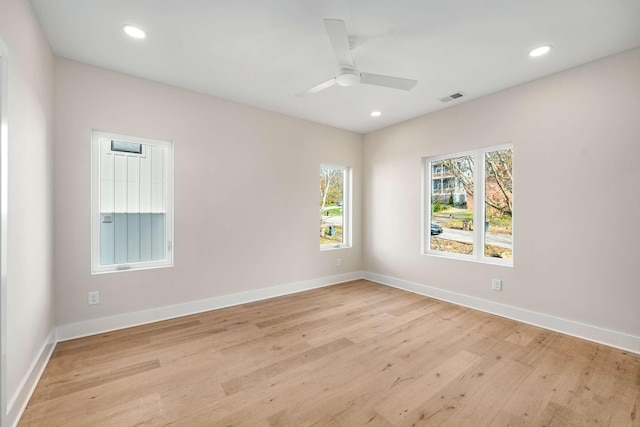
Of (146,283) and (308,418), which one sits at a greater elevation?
(146,283)

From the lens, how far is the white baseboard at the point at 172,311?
2.84 meters

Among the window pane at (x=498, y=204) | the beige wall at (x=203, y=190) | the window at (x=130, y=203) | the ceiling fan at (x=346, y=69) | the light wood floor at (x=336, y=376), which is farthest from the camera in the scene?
the window pane at (x=498, y=204)

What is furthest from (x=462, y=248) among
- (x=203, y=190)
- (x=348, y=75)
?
(x=203, y=190)

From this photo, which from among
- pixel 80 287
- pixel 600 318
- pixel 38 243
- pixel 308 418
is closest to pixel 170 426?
pixel 308 418

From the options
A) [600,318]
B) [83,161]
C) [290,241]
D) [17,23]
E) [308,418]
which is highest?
[17,23]

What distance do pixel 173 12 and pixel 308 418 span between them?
9.72ft

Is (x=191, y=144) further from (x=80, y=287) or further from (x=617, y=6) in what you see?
(x=617, y=6)

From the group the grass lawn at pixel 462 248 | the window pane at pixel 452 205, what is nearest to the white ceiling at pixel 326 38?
the window pane at pixel 452 205

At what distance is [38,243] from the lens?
89.4 inches

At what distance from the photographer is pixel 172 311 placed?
133 inches

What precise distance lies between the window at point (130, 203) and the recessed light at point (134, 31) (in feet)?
3.68

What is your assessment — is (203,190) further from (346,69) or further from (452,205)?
(452,205)

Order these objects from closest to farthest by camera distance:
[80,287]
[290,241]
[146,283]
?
[80,287], [146,283], [290,241]

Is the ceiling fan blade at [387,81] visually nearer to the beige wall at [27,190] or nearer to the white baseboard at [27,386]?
the beige wall at [27,190]
